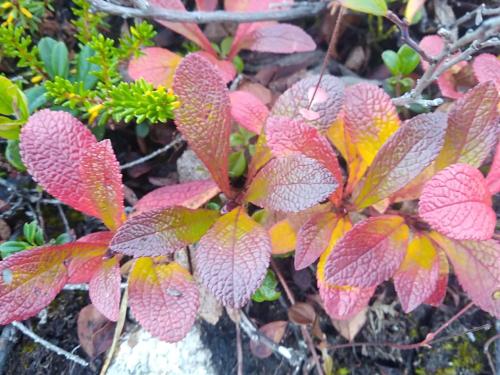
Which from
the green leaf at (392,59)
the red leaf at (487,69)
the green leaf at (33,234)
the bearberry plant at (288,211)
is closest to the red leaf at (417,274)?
the bearberry plant at (288,211)

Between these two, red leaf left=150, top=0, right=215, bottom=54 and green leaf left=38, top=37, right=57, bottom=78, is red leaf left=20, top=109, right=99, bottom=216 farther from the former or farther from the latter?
red leaf left=150, top=0, right=215, bottom=54

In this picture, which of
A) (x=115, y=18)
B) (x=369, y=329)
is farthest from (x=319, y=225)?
(x=115, y=18)

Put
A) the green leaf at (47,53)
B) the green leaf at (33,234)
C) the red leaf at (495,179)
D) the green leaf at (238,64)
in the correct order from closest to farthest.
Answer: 1. the red leaf at (495,179)
2. the green leaf at (33,234)
3. the green leaf at (47,53)
4. the green leaf at (238,64)

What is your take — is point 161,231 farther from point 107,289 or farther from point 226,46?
point 226,46

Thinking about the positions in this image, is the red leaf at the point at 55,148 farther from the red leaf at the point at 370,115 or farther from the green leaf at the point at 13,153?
the red leaf at the point at 370,115

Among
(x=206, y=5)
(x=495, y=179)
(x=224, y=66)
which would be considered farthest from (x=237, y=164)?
(x=495, y=179)

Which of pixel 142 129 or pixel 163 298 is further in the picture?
pixel 142 129

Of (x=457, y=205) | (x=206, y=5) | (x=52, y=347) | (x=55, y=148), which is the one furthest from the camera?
(x=206, y=5)
